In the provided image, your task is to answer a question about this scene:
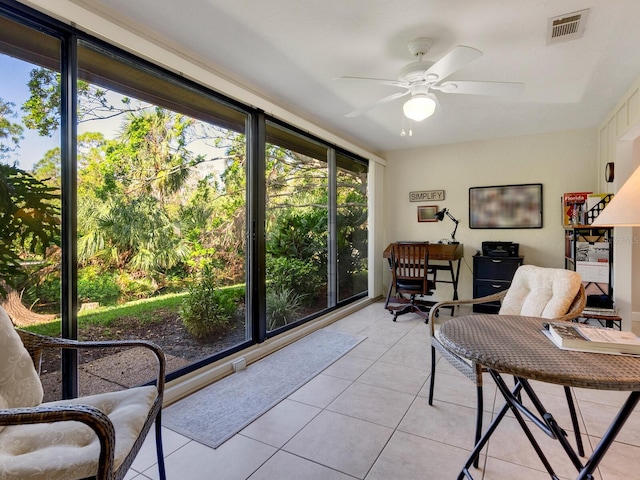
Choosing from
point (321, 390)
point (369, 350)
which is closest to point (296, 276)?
point (369, 350)

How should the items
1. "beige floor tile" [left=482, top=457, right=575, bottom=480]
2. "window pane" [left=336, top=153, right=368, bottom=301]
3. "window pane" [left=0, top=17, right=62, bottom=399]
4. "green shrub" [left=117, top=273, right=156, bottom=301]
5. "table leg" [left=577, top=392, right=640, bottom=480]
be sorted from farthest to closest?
"window pane" [left=336, top=153, right=368, bottom=301] → "green shrub" [left=117, top=273, right=156, bottom=301] → "window pane" [left=0, top=17, right=62, bottom=399] → "beige floor tile" [left=482, top=457, right=575, bottom=480] → "table leg" [left=577, top=392, right=640, bottom=480]

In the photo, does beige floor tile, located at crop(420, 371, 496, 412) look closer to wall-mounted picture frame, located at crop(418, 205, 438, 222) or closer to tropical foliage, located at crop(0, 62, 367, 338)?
tropical foliage, located at crop(0, 62, 367, 338)

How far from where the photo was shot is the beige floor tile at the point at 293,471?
→ 149 cm

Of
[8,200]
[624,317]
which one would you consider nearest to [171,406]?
[8,200]

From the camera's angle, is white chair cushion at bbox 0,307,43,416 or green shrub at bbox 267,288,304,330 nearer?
white chair cushion at bbox 0,307,43,416

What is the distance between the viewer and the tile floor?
152cm

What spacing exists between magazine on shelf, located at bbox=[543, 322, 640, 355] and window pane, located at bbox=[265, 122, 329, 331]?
7.73 feet

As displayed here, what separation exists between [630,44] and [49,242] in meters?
3.74

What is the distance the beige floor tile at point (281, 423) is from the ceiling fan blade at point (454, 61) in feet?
7.20

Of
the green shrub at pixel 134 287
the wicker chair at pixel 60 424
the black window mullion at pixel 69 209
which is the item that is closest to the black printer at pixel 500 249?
the green shrub at pixel 134 287

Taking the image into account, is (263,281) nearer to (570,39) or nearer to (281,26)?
(281,26)

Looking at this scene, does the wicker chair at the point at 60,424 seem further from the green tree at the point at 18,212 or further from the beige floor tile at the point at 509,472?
the beige floor tile at the point at 509,472

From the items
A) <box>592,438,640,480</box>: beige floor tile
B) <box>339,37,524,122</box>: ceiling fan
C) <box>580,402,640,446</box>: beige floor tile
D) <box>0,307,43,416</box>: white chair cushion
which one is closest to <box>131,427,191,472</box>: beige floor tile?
<box>0,307,43,416</box>: white chair cushion

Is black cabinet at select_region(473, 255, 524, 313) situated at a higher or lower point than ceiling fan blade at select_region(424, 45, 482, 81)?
lower
